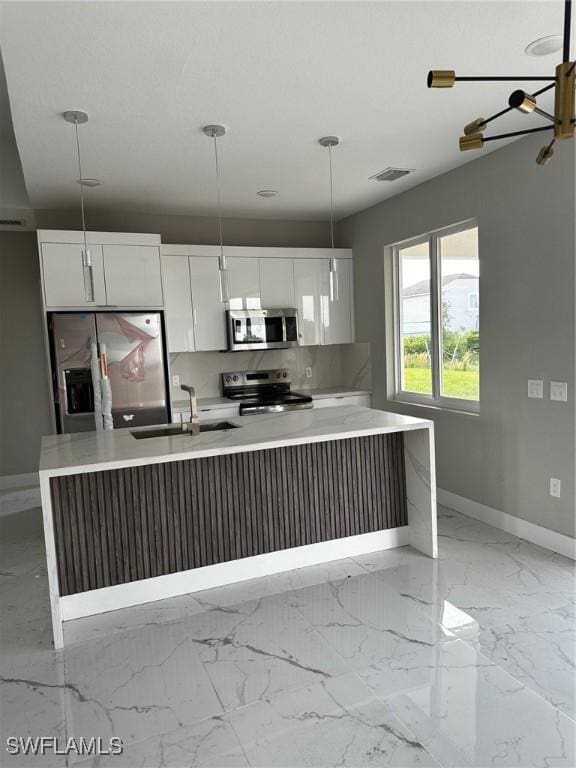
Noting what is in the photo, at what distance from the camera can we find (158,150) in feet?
11.1

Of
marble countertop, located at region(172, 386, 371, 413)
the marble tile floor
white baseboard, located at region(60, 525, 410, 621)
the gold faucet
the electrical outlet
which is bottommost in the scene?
the marble tile floor

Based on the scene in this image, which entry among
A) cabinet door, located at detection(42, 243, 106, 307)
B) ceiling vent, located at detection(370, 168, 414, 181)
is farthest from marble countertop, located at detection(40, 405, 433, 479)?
ceiling vent, located at detection(370, 168, 414, 181)

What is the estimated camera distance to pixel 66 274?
14.3 feet

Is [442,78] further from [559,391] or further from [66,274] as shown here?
[66,274]

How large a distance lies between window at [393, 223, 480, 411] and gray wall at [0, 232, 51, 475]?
11.6 ft

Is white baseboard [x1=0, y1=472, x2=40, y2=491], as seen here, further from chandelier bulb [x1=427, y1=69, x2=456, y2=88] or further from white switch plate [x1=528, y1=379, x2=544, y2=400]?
chandelier bulb [x1=427, y1=69, x2=456, y2=88]

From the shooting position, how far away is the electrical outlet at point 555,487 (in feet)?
10.8

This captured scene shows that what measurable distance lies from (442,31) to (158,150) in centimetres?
189

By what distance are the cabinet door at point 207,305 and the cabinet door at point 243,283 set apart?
5.1 inches

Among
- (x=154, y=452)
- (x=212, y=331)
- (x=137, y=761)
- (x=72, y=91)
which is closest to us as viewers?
(x=137, y=761)

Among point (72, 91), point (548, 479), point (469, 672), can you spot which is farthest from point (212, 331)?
point (469, 672)

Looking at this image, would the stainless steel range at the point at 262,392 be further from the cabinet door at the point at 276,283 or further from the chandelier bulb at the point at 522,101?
the chandelier bulb at the point at 522,101

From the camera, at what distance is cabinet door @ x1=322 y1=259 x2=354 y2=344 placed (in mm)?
5586

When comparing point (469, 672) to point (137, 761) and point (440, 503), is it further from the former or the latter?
point (440, 503)
